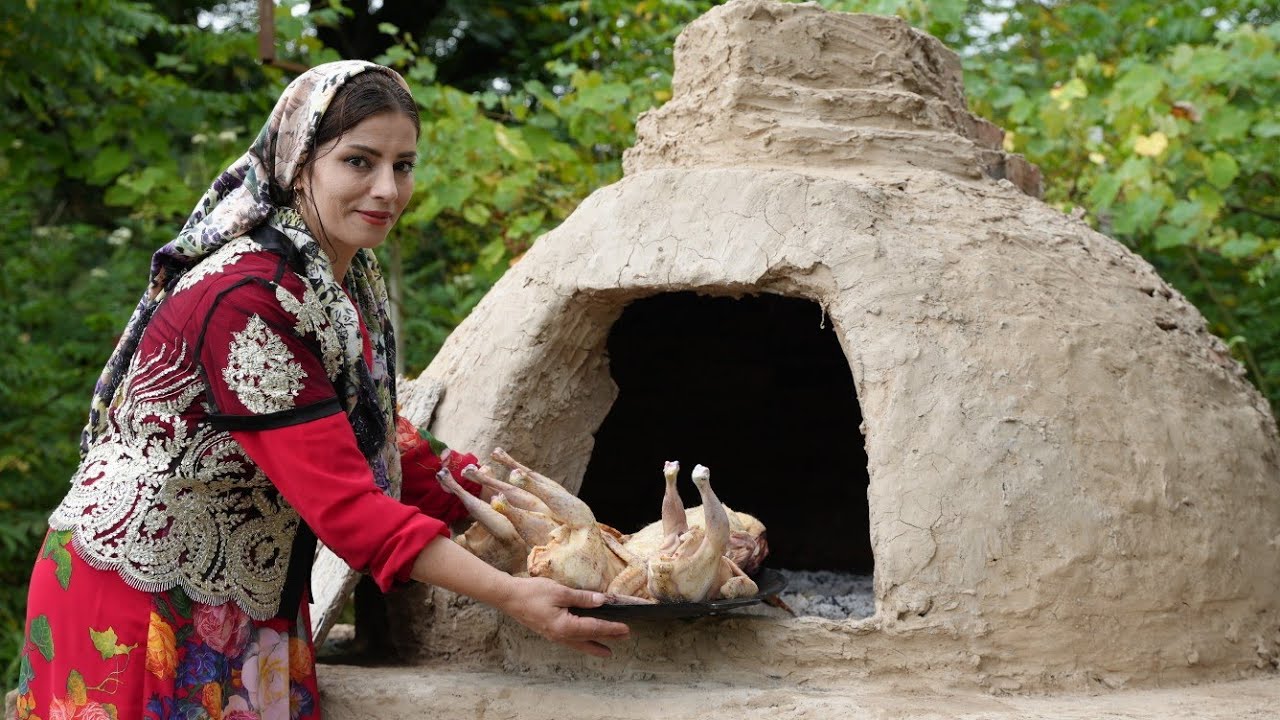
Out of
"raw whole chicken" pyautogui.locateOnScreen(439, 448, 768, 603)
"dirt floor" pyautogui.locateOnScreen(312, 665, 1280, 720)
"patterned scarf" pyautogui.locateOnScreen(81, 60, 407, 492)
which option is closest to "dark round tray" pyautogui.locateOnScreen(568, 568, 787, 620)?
"raw whole chicken" pyautogui.locateOnScreen(439, 448, 768, 603)

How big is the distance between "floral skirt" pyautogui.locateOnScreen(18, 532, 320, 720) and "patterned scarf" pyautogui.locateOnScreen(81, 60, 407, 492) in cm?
30

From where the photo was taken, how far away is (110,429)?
7.75 feet

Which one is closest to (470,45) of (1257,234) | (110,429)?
(1257,234)

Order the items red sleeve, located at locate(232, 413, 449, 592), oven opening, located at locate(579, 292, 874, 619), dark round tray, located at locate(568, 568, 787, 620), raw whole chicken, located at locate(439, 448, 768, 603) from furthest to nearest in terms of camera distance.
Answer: oven opening, located at locate(579, 292, 874, 619) < raw whole chicken, located at locate(439, 448, 768, 603) < dark round tray, located at locate(568, 568, 787, 620) < red sleeve, located at locate(232, 413, 449, 592)

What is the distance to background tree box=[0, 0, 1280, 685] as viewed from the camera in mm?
5820

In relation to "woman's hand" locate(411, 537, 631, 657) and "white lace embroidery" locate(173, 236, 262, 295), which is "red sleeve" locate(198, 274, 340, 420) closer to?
"white lace embroidery" locate(173, 236, 262, 295)

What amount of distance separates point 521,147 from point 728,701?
3.95 meters

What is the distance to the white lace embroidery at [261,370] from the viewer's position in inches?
84.4

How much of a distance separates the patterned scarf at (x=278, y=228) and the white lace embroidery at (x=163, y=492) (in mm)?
112

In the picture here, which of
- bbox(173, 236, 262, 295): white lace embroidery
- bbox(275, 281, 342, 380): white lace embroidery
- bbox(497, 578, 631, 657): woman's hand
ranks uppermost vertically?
bbox(173, 236, 262, 295): white lace embroidery

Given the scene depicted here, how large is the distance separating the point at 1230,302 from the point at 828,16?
4.17 m

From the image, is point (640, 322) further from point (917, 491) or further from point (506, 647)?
point (917, 491)

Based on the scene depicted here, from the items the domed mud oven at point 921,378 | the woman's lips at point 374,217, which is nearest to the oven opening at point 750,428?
the domed mud oven at point 921,378

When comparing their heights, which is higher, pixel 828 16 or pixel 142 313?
pixel 828 16
